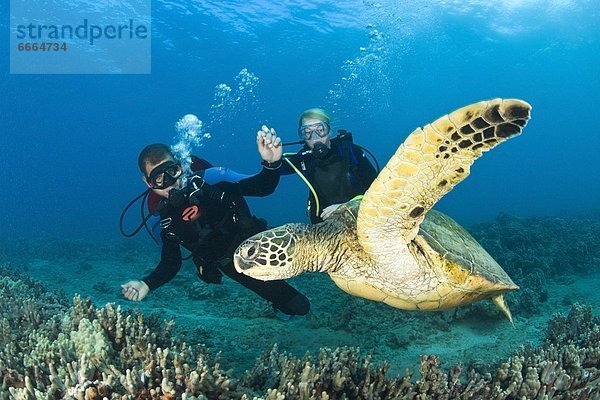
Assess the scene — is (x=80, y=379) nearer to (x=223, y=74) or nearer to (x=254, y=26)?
(x=254, y=26)

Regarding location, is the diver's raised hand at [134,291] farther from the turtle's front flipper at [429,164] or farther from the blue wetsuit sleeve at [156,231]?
the turtle's front flipper at [429,164]

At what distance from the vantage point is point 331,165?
202 inches

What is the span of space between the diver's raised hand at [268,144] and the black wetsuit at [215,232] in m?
0.28

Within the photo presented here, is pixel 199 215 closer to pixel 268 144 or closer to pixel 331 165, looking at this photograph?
pixel 268 144

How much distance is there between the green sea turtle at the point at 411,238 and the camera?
2.19 metres

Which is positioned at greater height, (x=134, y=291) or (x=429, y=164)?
(x=429, y=164)

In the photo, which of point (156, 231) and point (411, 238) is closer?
point (411, 238)

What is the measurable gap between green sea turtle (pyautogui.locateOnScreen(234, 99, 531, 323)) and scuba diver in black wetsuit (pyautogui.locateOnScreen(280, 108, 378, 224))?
52.7 inches

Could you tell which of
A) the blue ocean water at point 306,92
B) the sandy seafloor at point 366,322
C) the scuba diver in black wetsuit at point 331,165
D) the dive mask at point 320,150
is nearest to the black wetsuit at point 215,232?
the sandy seafloor at point 366,322

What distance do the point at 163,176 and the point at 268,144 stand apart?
4.38ft

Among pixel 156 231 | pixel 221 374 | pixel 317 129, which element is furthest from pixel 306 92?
pixel 221 374

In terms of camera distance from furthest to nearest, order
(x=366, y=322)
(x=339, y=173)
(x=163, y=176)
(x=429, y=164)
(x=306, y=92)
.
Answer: (x=306, y=92), (x=339, y=173), (x=366, y=322), (x=163, y=176), (x=429, y=164)

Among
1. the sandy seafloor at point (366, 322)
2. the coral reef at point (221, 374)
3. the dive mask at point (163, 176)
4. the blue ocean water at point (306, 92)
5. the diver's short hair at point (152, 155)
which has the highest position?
the blue ocean water at point (306, 92)

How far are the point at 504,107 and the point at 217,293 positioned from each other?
666 centimetres
